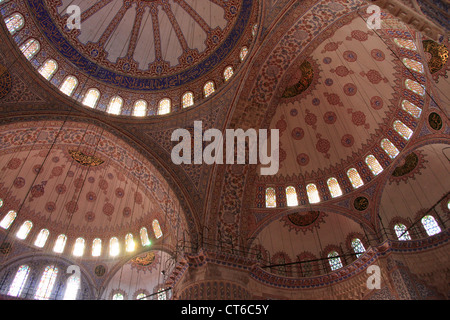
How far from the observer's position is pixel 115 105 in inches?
422

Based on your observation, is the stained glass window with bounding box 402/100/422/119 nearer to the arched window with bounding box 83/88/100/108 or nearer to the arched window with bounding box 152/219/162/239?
the arched window with bounding box 152/219/162/239

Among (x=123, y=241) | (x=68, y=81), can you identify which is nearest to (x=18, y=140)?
(x=68, y=81)

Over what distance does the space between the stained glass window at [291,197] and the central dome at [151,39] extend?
487cm

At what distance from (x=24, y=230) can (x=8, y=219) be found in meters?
0.67

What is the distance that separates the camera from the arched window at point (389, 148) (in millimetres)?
9894

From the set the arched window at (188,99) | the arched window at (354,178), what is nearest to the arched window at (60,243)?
A: the arched window at (188,99)

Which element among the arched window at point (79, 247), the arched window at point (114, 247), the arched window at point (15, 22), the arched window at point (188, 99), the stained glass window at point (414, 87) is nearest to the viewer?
the arched window at point (15, 22)

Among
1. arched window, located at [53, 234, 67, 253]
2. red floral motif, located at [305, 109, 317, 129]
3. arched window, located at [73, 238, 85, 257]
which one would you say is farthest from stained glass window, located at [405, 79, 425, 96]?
arched window, located at [53, 234, 67, 253]

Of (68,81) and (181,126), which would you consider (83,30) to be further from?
(181,126)

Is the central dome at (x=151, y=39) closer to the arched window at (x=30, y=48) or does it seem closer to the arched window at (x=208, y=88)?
the arched window at (x=208, y=88)

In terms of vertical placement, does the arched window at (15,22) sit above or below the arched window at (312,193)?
above

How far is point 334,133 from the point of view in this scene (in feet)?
35.8

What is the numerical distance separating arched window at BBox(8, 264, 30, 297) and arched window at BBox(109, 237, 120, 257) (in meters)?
2.79

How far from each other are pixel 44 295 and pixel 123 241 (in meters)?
3.10
